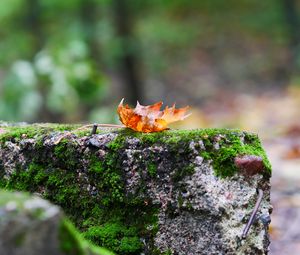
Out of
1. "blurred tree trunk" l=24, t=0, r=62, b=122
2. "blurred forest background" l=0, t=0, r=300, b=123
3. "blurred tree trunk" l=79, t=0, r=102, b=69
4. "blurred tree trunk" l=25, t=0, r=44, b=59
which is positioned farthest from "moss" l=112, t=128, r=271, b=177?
"blurred tree trunk" l=79, t=0, r=102, b=69

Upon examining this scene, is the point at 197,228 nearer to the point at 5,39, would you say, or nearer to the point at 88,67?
the point at 88,67

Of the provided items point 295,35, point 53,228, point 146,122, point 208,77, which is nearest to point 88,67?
point 146,122

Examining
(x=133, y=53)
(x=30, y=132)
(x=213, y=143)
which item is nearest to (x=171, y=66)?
(x=133, y=53)

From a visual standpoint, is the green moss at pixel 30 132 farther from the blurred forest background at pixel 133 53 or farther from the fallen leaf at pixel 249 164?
the blurred forest background at pixel 133 53

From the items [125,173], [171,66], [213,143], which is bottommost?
[125,173]

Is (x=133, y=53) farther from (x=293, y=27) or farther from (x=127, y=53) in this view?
(x=293, y=27)

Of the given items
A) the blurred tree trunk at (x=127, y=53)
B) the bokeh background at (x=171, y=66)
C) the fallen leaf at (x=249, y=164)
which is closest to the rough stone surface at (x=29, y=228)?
the fallen leaf at (x=249, y=164)
